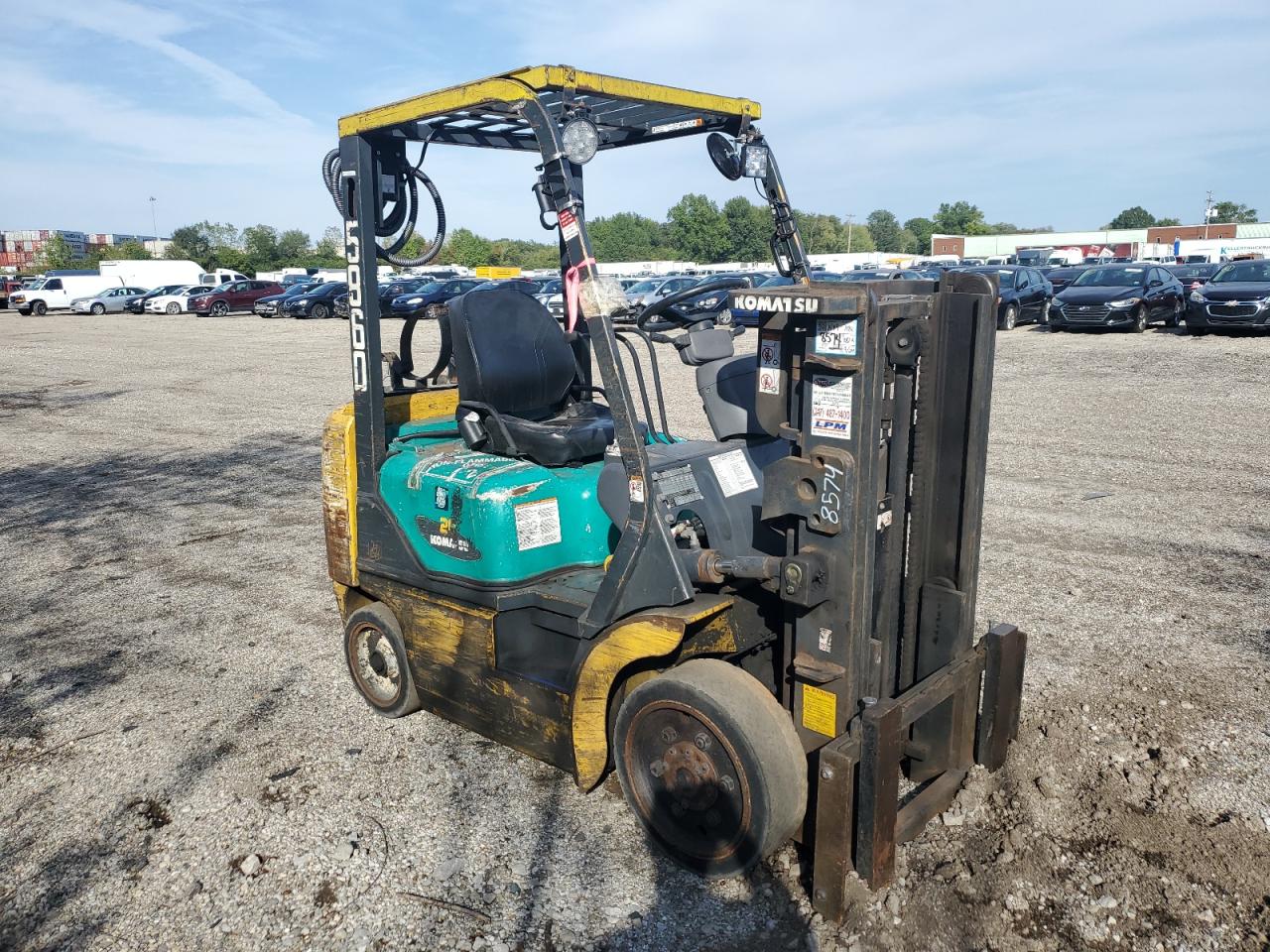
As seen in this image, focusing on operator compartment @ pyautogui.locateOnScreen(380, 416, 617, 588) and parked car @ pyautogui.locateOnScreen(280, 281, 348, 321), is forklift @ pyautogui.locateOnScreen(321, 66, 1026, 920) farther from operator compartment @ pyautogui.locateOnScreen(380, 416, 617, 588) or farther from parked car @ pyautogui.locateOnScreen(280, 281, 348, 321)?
parked car @ pyautogui.locateOnScreen(280, 281, 348, 321)

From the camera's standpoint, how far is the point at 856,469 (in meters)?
3.06

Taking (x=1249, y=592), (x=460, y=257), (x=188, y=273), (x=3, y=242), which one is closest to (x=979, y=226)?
(x=460, y=257)

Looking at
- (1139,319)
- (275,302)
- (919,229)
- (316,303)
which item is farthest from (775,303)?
(919,229)

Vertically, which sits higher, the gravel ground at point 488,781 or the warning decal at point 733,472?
the warning decal at point 733,472

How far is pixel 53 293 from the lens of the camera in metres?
41.2

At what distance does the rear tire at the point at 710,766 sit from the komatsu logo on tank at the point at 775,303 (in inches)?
46.5

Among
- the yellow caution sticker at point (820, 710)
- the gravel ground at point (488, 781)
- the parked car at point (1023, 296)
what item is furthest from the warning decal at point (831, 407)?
the parked car at point (1023, 296)

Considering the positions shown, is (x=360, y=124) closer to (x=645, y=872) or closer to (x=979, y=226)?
(x=645, y=872)

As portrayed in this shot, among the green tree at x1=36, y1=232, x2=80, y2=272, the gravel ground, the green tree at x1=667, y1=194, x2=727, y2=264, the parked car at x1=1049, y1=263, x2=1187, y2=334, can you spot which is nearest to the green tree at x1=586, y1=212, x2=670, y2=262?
the green tree at x1=667, y1=194, x2=727, y2=264

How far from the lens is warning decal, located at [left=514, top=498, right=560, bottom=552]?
3.94 metres

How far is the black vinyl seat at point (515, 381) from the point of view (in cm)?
418

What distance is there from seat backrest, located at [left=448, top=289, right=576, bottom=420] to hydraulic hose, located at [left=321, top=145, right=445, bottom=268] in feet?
0.83

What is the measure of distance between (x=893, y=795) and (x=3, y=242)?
170m

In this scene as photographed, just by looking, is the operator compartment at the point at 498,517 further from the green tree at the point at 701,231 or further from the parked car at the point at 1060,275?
the green tree at the point at 701,231
